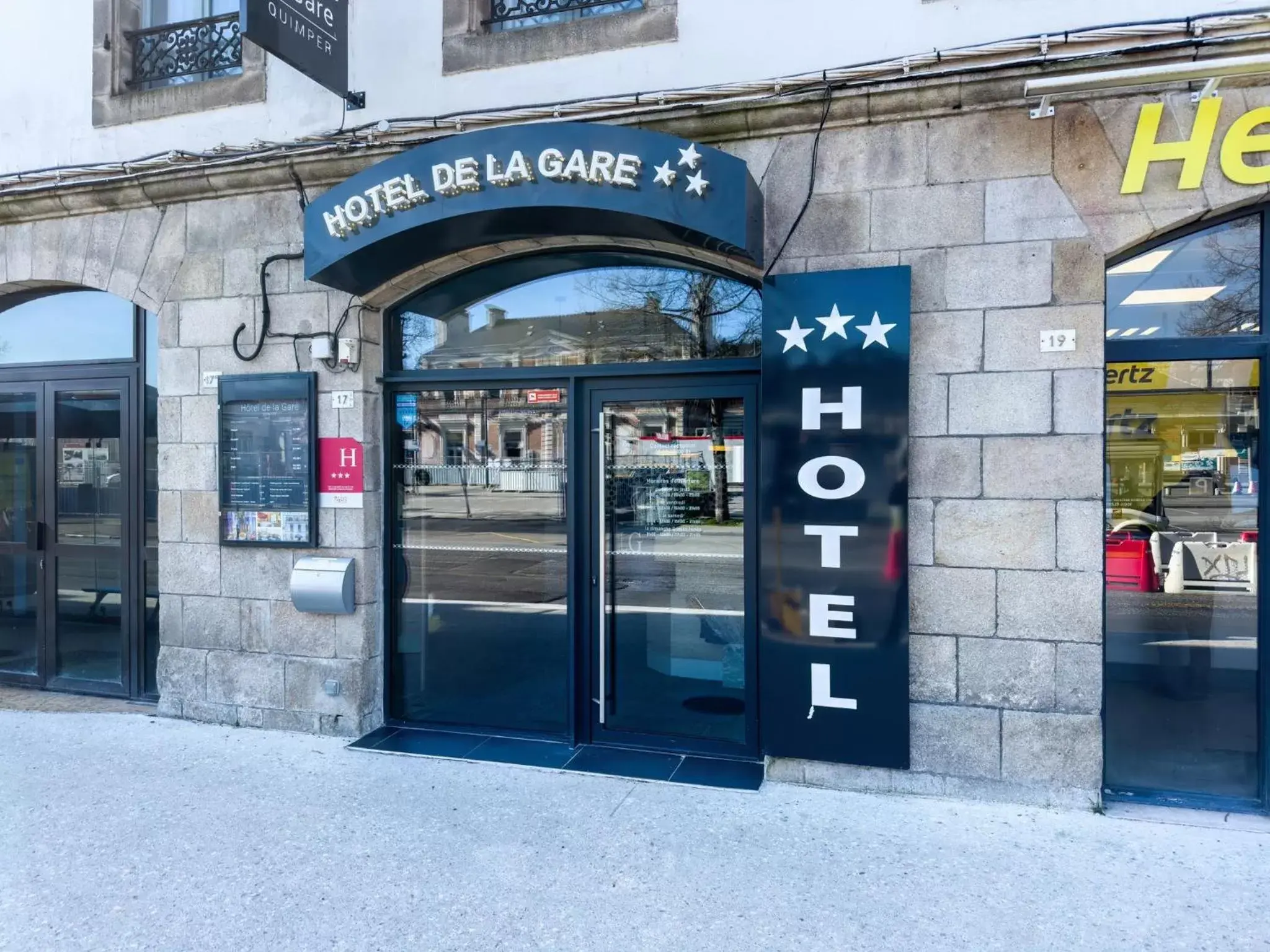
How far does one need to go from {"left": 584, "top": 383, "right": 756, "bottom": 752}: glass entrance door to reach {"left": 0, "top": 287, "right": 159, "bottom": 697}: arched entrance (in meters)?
3.57

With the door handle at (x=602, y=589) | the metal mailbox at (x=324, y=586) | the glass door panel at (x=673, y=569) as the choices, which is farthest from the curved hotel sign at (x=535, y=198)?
the metal mailbox at (x=324, y=586)

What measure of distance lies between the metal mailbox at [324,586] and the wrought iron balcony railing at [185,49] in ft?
11.7

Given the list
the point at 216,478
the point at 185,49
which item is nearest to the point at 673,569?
the point at 216,478

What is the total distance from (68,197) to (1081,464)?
22.6ft

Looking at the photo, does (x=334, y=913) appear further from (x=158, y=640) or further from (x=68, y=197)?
(x=68, y=197)

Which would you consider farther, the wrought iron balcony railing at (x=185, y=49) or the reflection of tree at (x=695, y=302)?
the wrought iron balcony railing at (x=185, y=49)

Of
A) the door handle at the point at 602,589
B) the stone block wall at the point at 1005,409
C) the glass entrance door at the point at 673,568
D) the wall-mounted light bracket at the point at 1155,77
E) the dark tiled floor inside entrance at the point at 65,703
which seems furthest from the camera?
the dark tiled floor inside entrance at the point at 65,703

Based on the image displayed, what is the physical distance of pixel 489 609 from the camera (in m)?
5.62

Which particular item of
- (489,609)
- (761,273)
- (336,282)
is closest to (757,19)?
(761,273)

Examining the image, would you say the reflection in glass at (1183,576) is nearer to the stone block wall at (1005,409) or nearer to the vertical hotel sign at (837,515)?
the stone block wall at (1005,409)

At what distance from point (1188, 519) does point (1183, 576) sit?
11.9 inches

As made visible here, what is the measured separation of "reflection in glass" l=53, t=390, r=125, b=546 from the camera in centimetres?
644

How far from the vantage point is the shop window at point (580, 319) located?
16.8 ft

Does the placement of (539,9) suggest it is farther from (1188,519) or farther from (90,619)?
(90,619)
